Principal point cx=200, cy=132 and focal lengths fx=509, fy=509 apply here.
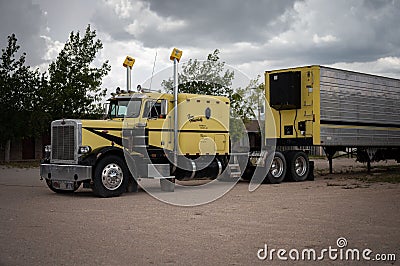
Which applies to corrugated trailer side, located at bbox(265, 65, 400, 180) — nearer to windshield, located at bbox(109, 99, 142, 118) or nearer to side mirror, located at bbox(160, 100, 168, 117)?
side mirror, located at bbox(160, 100, 168, 117)

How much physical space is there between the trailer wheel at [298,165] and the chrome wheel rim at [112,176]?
7.55 metres

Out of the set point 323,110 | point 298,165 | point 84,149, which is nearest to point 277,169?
point 298,165

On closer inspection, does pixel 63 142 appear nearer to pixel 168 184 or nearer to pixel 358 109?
pixel 168 184

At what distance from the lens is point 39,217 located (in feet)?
34.8

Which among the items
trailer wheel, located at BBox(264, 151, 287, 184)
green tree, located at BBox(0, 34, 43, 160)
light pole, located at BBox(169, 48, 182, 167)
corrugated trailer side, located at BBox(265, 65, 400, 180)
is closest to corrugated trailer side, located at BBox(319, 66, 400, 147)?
corrugated trailer side, located at BBox(265, 65, 400, 180)

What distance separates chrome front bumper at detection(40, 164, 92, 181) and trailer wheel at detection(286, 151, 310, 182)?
853cm

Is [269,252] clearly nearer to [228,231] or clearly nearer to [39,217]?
[228,231]

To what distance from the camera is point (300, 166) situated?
20078 mm

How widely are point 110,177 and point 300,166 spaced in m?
8.74

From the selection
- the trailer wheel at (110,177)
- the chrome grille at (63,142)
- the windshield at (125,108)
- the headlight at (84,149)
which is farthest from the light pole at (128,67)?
the trailer wheel at (110,177)

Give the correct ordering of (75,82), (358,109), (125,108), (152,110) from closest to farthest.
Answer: (152,110), (125,108), (358,109), (75,82)

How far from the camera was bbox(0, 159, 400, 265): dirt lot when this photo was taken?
23.4 feet

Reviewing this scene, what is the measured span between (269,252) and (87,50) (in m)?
31.7

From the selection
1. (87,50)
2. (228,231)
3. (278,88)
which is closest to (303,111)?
(278,88)
